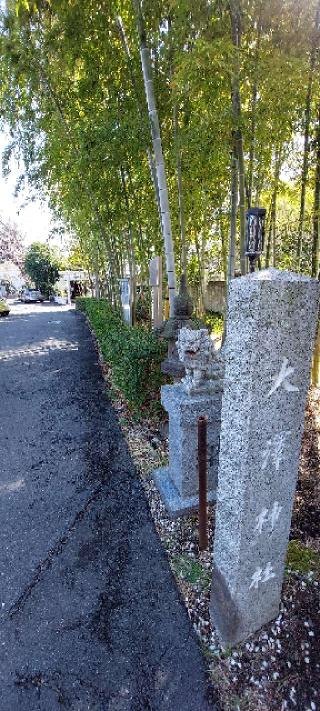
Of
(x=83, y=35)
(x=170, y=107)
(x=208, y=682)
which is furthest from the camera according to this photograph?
(x=170, y=107)

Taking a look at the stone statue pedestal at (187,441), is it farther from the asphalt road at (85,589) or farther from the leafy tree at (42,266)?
the leafy tree at (42,266)

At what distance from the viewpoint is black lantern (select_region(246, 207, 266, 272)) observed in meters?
2.94

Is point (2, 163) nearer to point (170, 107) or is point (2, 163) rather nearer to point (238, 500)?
point (170, 107)

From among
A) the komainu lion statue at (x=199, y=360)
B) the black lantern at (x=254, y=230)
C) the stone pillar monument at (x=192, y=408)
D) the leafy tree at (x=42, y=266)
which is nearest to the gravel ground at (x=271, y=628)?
the stone pillar monument at (x=192, y=408)

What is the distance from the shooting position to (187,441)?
8.00 feet

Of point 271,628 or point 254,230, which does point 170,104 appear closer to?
point 254,230

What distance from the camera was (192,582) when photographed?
1.99 metres

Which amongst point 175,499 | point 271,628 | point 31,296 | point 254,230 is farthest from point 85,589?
point 31,296

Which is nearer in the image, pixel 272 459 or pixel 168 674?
pixel 272 459

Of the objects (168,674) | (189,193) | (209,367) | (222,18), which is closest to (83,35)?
(222,18)

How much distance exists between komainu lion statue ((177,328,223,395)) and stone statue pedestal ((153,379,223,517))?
0.18 feet

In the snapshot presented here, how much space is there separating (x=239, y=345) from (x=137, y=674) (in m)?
1.64

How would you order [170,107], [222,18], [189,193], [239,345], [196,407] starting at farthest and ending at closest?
[189,193] → [170,107] → [222,18] → [196,407] → [239,345]

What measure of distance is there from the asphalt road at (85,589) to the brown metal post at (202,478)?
0.30 metres
